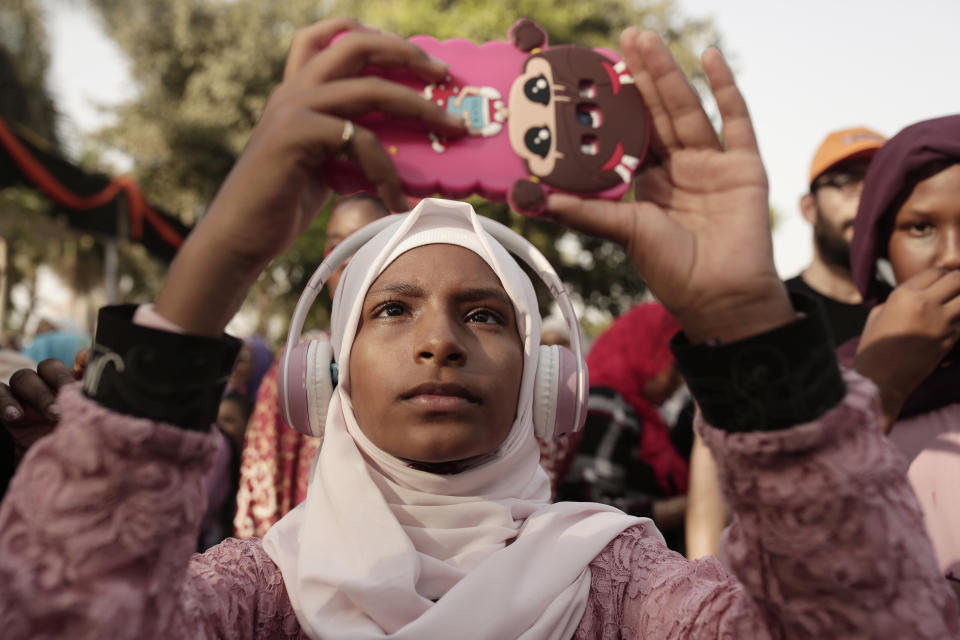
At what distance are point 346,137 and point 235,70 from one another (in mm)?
21290

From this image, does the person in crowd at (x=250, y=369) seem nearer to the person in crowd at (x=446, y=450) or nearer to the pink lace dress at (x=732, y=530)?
the person in crowd at (x=446, y=450)

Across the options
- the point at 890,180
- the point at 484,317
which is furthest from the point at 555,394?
the point at 890,180

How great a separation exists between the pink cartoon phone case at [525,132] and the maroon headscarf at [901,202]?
3.51 ft

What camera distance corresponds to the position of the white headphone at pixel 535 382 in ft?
5.97

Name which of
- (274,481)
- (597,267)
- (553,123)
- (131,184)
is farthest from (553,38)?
(553,123)

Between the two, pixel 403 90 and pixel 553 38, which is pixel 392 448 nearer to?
pixel 403 90

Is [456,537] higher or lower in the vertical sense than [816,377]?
lower

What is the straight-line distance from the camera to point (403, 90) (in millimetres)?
1430

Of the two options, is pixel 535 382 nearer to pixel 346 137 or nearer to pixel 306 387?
pixel 306 387

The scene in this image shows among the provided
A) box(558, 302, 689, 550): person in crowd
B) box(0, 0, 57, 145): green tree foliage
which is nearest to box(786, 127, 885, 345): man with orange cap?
box(558, 302, 689, 550): person in crowd

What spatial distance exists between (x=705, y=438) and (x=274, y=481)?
272cm

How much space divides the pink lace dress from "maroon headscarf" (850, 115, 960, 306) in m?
1.22

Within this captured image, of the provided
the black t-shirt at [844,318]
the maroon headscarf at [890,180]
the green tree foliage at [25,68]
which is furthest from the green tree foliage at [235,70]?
the maroon headscarf at [890,180]

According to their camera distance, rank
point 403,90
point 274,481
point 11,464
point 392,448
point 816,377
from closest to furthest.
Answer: point 816,377
point 403,90
point 392,448
point 11,464
point 274,481
